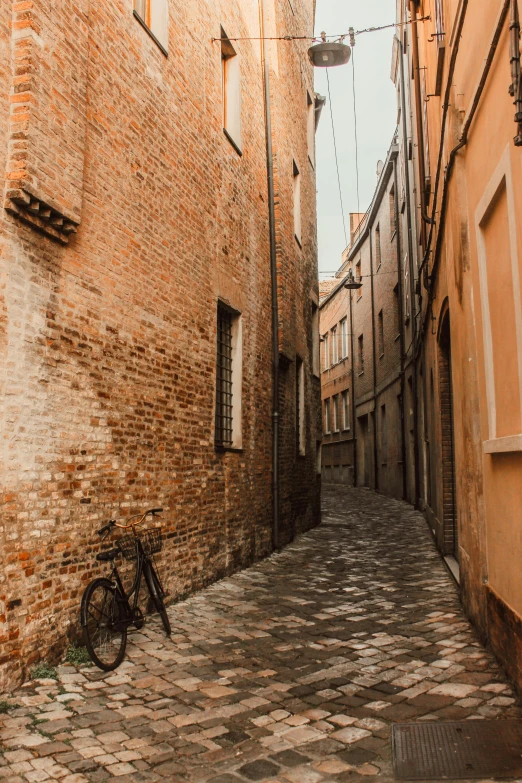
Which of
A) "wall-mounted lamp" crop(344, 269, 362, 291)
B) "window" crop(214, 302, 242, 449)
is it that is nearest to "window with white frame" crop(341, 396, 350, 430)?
"wall-mounted lamp" crop(344, 269, 362, 291)

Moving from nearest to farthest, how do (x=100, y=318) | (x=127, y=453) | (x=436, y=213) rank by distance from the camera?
1. (x=100, y=318)
2. (x=127, y=453)
3. (x=436, y=213)

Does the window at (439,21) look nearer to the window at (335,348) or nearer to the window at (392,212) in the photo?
the window at (392,212)

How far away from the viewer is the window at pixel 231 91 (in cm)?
980

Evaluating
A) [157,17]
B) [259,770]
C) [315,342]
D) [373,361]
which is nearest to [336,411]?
[373,361]

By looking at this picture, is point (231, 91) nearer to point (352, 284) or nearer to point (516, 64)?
Result: point (516, 64)

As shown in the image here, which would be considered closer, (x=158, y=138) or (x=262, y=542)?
(x=158, y=138)

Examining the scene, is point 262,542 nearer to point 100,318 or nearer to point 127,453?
point 127,453

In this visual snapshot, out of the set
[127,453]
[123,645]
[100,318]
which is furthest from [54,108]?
[123,645]

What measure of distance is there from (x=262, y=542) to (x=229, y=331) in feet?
10.7

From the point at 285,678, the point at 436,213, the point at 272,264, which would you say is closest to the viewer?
the point at 285,678

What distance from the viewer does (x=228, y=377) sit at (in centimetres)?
930

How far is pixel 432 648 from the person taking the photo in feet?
17.6

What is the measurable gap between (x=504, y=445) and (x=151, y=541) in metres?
3.57

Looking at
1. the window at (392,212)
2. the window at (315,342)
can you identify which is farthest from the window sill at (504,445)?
the window at (392,212)
